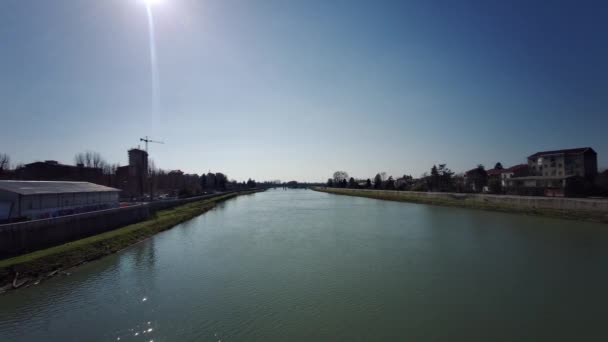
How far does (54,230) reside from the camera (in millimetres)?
11234

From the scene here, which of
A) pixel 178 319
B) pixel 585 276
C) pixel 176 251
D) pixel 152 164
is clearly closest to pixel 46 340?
pixel 178 319

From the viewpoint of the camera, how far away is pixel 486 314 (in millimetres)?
6156

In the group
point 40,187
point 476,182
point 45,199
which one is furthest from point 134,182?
point 476,182

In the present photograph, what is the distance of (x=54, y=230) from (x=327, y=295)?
11.4 meters

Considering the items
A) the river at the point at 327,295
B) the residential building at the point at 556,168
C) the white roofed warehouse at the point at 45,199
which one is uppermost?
the residential building at the point at 556,168

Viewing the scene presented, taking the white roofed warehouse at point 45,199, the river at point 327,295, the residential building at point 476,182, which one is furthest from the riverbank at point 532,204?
the white roofed warehouse at point 45,199

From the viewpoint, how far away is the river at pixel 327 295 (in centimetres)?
556

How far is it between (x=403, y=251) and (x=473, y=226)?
9331mm

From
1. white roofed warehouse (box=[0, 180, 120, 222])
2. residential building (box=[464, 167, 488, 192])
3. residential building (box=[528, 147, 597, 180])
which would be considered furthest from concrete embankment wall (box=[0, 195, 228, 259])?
residential building (box=[528, 147, 597, 180])

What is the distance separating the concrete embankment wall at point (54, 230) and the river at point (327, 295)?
Result: 7.14 feet

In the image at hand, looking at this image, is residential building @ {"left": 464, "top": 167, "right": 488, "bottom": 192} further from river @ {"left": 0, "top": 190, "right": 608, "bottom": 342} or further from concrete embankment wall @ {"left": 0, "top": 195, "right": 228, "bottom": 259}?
concrete embankment wall @ {"left": 0, "top": 195, "right": 228, "bottom": 259}

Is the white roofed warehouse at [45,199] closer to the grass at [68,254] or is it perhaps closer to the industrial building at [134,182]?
the grass at [68,254]

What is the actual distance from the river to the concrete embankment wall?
218 cm

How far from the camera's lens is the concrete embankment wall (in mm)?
9422
